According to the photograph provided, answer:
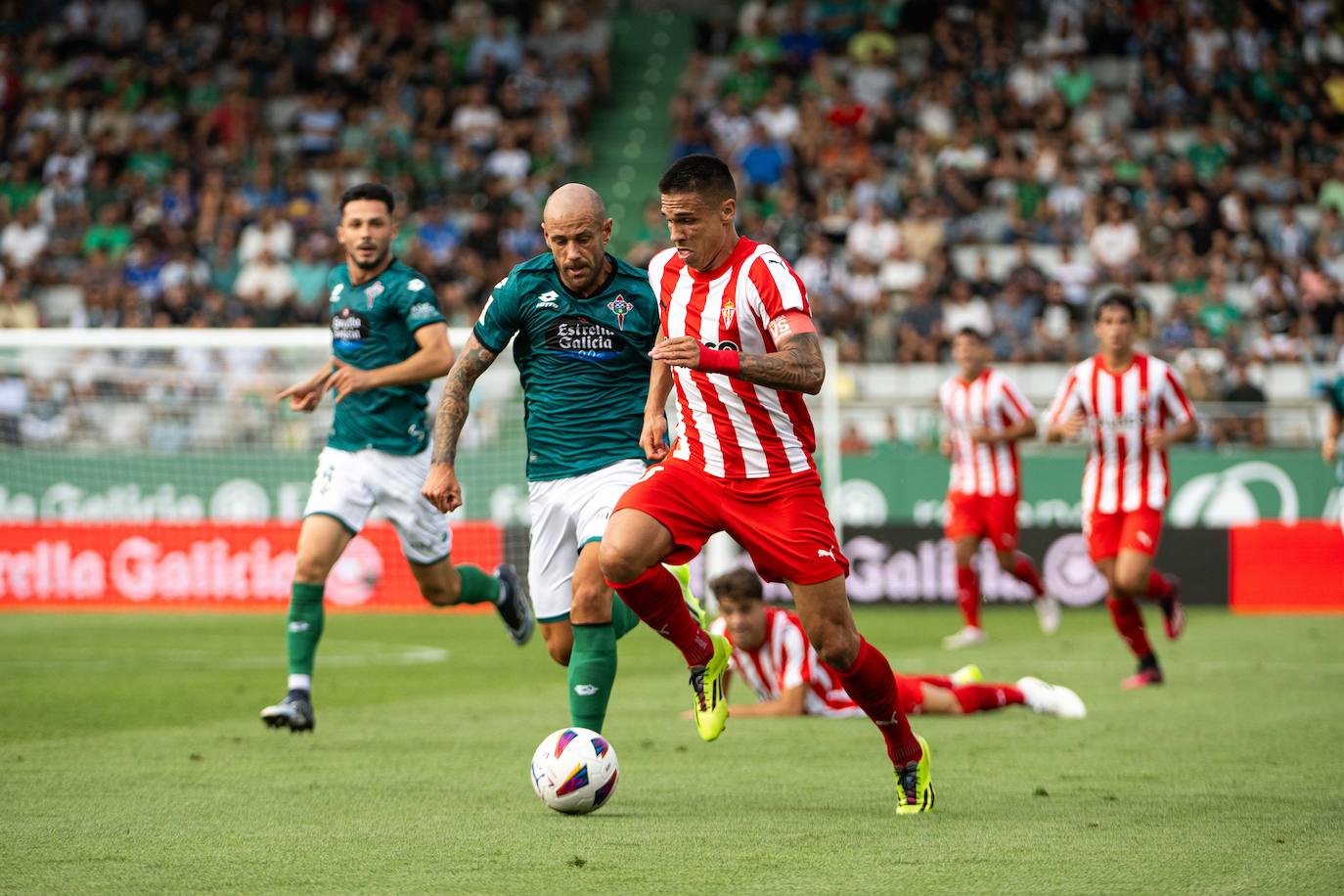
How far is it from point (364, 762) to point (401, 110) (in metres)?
20.9

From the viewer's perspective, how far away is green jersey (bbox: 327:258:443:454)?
30.3 ft

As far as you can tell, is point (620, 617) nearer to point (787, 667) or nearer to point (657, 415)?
point (657, 415)

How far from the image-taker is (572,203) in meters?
6.96

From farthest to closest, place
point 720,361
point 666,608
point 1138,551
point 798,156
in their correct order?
point 798,156 → point 1138,551 → point 666,608 → point 720,361

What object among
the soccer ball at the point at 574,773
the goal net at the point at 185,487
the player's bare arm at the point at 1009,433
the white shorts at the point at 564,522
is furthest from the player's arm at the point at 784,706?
the goal net at the point at 185,487

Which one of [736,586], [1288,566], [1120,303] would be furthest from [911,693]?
[1288,566]

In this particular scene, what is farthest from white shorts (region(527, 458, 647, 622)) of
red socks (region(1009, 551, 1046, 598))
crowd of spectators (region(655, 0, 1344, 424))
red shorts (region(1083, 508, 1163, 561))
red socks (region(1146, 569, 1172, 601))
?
crowd of spectators (region(655, 0, 1344, 424))

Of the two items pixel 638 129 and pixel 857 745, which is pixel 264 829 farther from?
pixel 638 129

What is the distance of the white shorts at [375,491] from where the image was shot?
921 cm

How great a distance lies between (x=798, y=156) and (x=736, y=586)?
57.0 feet

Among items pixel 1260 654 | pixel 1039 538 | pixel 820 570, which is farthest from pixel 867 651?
pixel 1039 538

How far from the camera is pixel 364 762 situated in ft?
25.8

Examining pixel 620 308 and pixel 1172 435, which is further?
pixel 1172 435

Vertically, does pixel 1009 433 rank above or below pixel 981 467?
above
